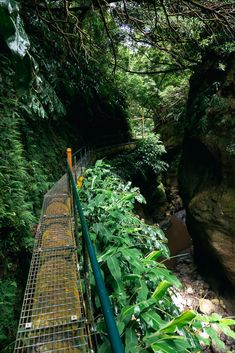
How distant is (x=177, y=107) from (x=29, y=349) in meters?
11.3

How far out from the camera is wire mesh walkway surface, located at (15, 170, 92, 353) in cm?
171

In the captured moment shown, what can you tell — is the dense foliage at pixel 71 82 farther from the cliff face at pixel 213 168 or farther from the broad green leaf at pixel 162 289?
the broad green leaf at pixel 162 289

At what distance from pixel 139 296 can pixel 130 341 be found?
429 mm

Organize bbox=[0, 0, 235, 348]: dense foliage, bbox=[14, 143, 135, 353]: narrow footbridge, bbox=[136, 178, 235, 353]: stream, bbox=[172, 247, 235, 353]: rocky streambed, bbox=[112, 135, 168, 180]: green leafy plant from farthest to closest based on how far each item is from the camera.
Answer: bbox=[112, 135, 168, 180]: green leafy plant → bbox=[136, 178, 235, 353]: stream → bbox=[172, 247, 235, 353]: rocky streambed → bbox=[0, 0, 235, 348]: dense foliage → bbox=[14, 143, 135, 353]: narrow footbridge

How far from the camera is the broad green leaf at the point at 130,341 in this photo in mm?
1811

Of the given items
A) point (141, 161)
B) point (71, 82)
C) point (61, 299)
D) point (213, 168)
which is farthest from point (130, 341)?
point (141, 161)

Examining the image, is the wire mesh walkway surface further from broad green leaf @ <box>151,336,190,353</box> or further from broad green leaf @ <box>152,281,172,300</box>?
broad green leaf @ <box>152,281,172,300</box>

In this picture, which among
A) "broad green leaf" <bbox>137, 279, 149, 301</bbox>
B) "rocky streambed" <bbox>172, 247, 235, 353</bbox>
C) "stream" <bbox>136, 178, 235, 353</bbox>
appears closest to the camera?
"broad green leaf" <bbox>137, 279, 149, 301</bbox>

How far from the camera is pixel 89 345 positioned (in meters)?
1.69

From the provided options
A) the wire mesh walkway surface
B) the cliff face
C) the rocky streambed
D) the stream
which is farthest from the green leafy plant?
the wire mesh walkway surface

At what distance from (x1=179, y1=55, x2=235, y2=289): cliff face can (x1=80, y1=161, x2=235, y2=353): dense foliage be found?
3.30 meters

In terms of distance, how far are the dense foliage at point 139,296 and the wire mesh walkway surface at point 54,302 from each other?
22 centimetres

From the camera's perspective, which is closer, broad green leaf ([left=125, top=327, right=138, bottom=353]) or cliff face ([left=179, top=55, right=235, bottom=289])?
broad green leaf ([left=125, top=327, right=138, bottom=353])

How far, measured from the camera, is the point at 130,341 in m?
1.89
